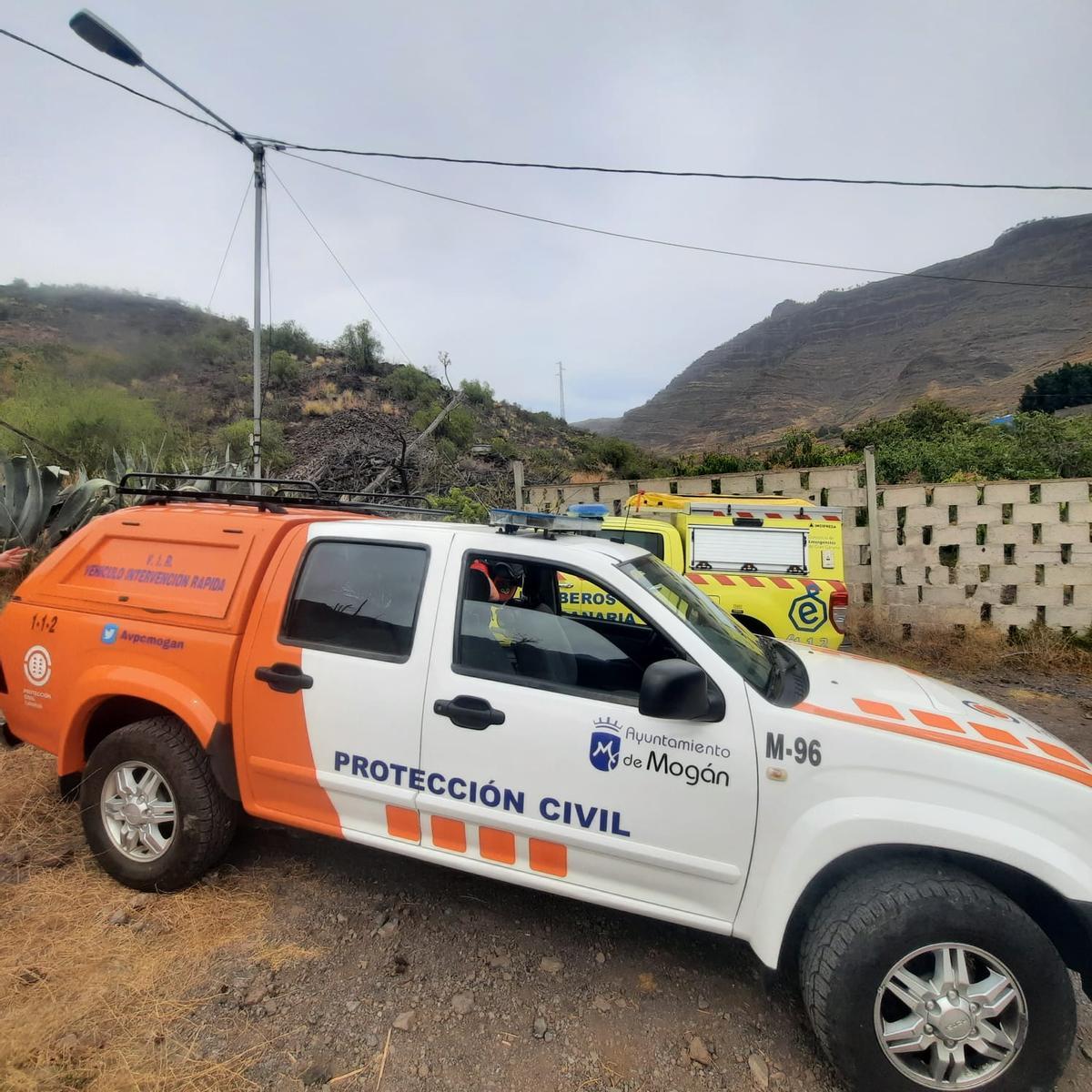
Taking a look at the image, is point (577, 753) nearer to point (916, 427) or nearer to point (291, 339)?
point (916, 427)

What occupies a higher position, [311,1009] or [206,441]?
[206,441]

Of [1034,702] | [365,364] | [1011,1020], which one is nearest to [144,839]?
[1011,1020]

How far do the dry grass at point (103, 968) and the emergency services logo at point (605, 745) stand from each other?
1.42 meters

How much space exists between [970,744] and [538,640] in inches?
56.6

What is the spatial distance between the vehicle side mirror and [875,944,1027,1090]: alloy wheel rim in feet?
3.05

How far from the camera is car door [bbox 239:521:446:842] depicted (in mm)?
2295

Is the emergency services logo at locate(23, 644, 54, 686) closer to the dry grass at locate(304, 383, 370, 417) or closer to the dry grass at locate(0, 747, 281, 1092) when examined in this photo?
the dry grass at locate(0, 747, 281, 1092)

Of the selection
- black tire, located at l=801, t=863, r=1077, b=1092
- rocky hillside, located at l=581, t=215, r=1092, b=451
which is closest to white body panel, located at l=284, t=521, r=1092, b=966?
black tire, located at l=801, t=863, r=1077, b=1092

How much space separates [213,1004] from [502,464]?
1753 cm

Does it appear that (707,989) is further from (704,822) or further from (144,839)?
(144,839)

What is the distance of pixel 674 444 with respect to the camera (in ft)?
188

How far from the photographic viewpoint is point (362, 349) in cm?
3114

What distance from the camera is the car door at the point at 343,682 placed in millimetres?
2295

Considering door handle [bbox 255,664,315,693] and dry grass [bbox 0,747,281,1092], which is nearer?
dry grass [bbox 0,747,281,1092]
